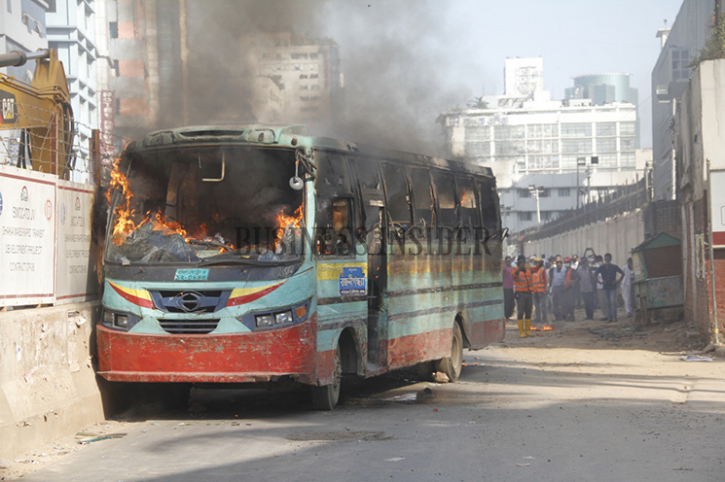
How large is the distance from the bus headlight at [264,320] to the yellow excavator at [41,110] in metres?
2.51

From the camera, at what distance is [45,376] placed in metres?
8.46

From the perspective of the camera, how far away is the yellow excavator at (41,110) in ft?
32.3

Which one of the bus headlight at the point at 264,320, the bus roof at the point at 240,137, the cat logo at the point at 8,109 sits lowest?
the bus headlight at the point at 264,320

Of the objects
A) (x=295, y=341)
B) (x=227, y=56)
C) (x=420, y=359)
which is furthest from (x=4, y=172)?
(x=227, y=56)

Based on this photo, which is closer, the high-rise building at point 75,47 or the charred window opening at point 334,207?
the charred window opening at point 334,207

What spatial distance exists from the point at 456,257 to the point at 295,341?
475 cm

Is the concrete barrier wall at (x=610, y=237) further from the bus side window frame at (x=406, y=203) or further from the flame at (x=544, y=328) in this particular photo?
the bus side window frame at (x=406, y=203)

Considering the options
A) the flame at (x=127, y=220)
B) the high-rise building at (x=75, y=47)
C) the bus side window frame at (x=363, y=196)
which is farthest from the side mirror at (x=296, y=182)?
the high-rise building at (x=75, y=47)

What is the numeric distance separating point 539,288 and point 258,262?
18.1 m

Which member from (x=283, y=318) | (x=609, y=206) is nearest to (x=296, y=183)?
(x=283, y=318)

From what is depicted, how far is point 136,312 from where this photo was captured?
9398mm

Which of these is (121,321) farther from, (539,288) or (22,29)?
(22,29)

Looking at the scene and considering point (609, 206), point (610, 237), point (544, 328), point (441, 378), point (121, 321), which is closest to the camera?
point (121, 321)

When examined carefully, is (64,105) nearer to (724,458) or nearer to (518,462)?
(518,462)
